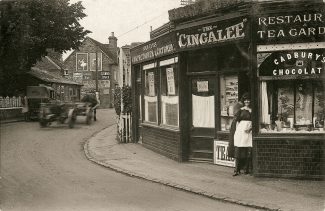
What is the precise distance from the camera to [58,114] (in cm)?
2180

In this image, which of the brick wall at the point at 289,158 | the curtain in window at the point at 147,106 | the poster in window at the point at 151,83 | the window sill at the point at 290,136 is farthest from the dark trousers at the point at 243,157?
the poster in window at the point at 151,83

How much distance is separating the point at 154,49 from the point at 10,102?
17.9m

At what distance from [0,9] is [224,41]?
533 centimetres

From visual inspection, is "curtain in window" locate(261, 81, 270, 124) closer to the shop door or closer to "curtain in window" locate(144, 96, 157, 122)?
the shop door

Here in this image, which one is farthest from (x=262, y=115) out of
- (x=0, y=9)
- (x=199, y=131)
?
(x=0, y=9)

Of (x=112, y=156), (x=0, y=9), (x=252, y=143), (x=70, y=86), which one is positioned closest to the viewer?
(x=252, y=143)

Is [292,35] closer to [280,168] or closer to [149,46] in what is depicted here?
[280,168]

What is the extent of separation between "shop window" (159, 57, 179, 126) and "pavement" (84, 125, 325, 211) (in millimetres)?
1130

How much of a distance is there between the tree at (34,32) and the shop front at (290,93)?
744 cm

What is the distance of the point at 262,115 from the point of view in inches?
384

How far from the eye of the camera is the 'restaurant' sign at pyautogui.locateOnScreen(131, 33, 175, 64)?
40.5ft

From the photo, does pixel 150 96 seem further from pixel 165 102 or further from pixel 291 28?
pixel 291 28

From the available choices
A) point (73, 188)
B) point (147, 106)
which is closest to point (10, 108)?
point (147, 106)

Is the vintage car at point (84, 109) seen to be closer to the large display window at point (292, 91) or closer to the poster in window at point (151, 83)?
the poster in window at point (151, 83)
